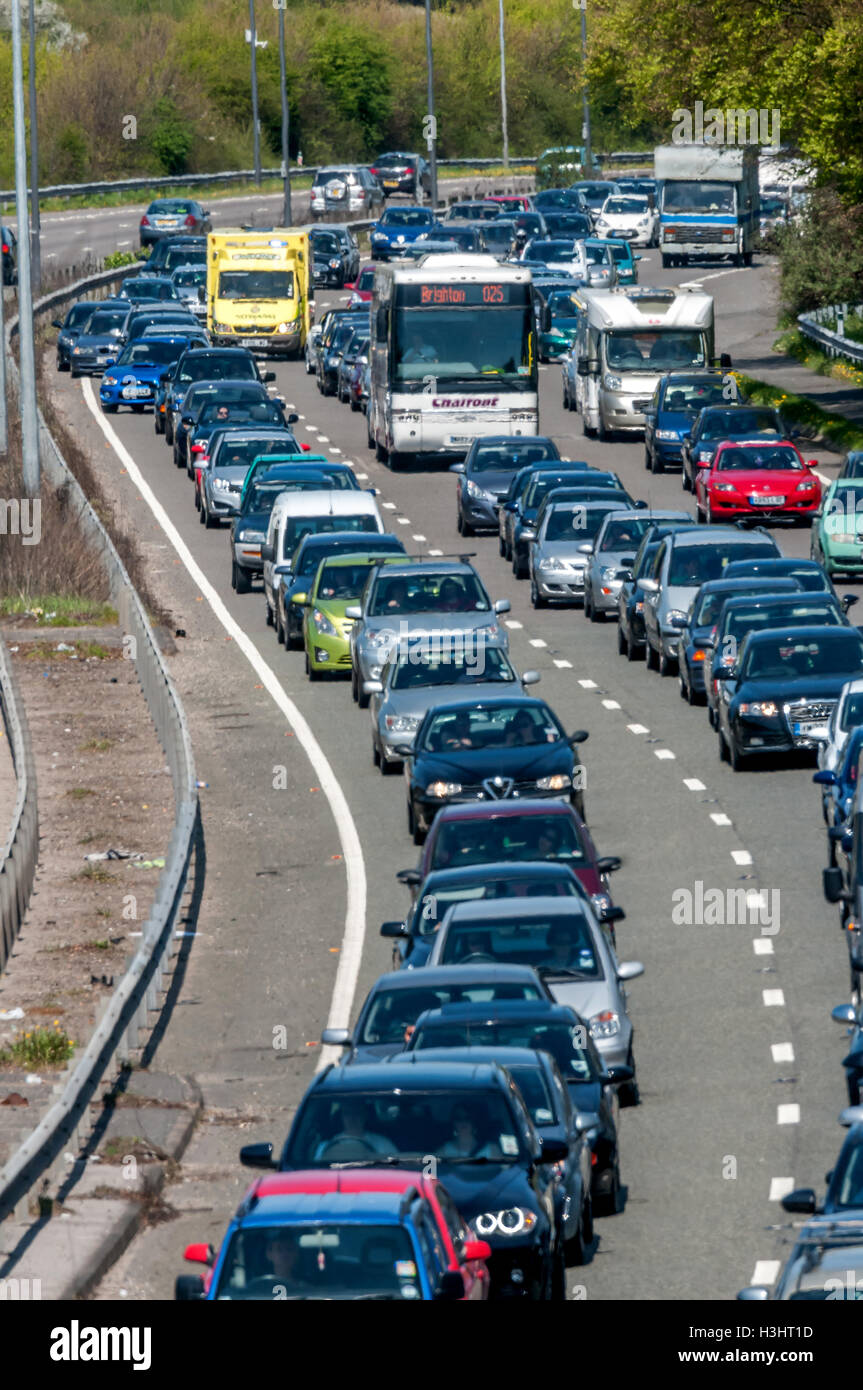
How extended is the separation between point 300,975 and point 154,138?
109m

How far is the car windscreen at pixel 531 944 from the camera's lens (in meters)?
17.9

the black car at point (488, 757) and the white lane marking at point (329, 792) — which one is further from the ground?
the black car at point (488, 757)

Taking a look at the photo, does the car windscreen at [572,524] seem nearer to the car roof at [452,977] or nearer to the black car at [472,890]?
the black car at [472,890]

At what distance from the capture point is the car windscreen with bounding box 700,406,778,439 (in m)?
45.6

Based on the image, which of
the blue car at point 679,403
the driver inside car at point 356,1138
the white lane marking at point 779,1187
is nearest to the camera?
the driver inside car at point 356,1138

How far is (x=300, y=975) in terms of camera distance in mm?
21312

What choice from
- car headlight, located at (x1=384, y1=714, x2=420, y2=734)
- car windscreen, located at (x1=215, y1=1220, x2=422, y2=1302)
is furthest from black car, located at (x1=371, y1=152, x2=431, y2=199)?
car windscreen, located at (x1=215, y1=1220, x2=422, y2=1302)

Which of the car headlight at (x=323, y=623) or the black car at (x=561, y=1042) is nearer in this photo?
the black car at (x=561, y=1042)

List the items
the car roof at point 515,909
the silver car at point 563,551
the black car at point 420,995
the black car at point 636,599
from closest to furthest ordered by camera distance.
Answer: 1. the black car at point 420,995
2. the car roof at point 515,909
3. the black car at point 636,599
4. the silver car at point 563,551

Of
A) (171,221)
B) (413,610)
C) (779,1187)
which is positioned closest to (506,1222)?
(779,1187)

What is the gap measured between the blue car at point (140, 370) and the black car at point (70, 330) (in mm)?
5920

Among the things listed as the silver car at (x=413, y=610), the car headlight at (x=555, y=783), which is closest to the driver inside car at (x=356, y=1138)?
the car headlight at (x=555, y=783)
